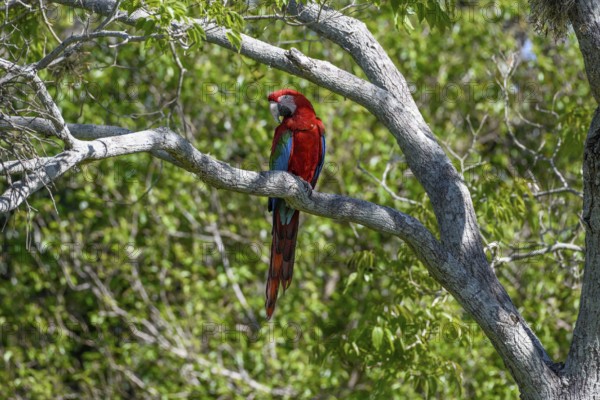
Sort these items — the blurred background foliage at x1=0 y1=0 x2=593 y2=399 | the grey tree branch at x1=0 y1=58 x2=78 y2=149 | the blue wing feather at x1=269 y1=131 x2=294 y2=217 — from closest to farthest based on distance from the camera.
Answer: the grey tree branch at x1=0 y1=58 x2=78 y2=149
the blue wing feather at x1=269 y1=131 x2=294 y2=217
the blurred background foliage at x1=0 y1=0 x2=593 y2=399

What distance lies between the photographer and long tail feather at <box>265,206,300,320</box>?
3623mm

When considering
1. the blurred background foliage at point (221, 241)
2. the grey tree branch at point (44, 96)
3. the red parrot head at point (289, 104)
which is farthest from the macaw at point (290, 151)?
the grey tree branch at point (44, 96)

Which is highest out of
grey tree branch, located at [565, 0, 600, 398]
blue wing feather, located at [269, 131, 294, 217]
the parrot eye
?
the parrot eye

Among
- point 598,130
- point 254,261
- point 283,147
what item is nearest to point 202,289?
point 254,261

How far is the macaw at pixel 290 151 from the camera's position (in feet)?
12.4

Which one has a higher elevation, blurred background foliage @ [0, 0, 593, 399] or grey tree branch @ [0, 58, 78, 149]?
blurred background foliage @ [0, 0, 593, 399]

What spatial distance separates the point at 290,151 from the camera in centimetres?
391

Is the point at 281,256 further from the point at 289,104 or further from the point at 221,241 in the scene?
the point at 221,241

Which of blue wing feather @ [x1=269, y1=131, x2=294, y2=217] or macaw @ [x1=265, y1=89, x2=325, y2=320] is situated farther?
blue wing feather @ [x1=269, y1=131, x2=294, y2=217]

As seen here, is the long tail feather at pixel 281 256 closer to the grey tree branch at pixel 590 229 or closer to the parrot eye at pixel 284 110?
the parrot eye at pixel 284 110

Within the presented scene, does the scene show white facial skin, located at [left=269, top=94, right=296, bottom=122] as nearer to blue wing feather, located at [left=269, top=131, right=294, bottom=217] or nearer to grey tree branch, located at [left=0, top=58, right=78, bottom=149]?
blue wing feather, located at [left=269, top=131, right=294, bottom=217]

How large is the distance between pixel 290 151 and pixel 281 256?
0.55m

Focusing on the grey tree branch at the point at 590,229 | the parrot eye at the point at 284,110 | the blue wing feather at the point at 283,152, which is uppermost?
the parrot eye at the point at 284,110

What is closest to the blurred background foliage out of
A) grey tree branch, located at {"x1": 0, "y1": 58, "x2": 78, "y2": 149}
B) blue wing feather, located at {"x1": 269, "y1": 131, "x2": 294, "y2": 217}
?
blue wing feather, located at {"x1": 269, "y1": 131, "x2": 294, "y2": 217}
